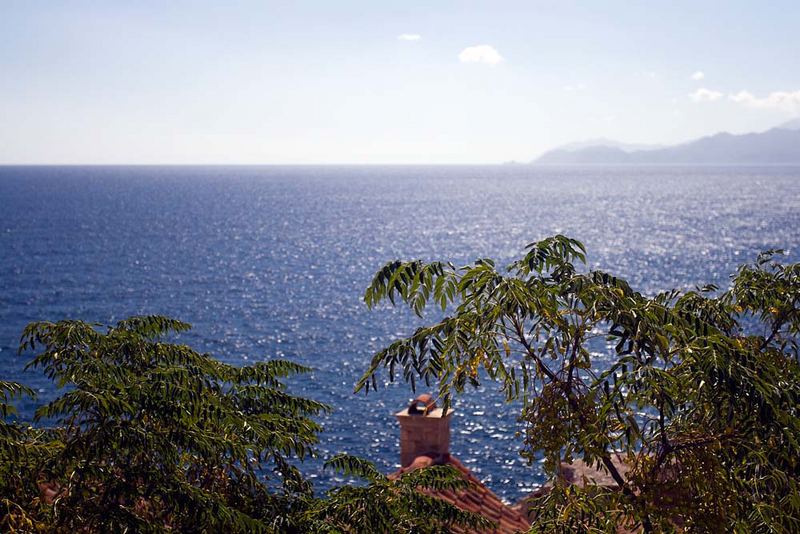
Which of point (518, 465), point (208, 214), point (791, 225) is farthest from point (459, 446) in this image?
point (208, 214)

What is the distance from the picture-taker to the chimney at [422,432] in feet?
51.9

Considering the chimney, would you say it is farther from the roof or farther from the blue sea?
the blue sea

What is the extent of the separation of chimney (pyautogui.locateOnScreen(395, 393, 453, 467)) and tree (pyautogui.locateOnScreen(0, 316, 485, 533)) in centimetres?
540

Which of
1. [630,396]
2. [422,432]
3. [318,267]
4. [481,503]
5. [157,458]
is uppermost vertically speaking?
[630,396]

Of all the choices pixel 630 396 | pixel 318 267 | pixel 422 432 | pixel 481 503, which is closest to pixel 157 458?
pixel 630 396

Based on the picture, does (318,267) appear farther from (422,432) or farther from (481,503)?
(481,503)

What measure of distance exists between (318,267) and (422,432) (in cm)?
8635

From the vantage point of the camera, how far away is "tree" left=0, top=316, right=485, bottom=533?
7566 mm

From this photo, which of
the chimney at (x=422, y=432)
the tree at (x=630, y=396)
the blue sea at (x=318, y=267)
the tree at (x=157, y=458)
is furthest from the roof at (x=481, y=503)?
the blue sea at (x=318, y=267)

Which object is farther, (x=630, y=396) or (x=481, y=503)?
(x=481, y=503)

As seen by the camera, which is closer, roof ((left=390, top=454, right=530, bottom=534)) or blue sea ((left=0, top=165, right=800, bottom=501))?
roof ((left=390, top=454, right=530, bottom=534))

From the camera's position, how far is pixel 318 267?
101438mm

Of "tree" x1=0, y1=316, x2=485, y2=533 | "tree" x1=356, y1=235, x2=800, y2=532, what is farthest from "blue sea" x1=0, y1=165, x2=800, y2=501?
"tree" x1=356, y1=235, x2=800, y2=532

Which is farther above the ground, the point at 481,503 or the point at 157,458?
the point at 157,458
